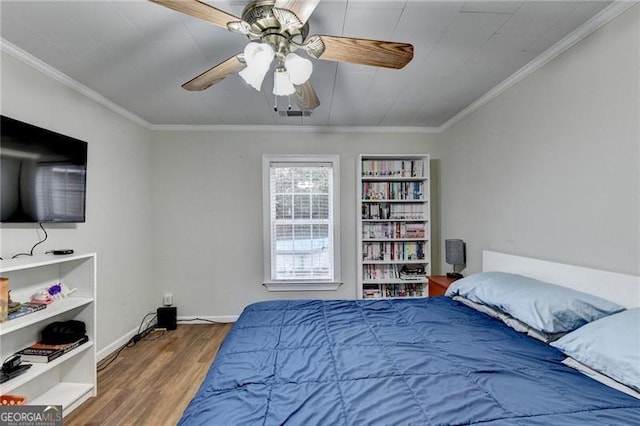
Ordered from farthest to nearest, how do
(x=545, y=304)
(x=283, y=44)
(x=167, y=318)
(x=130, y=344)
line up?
1. (x=167, y=318)
2. (x=130, y=344)
3. (x=545, y=304)
4. (x=283, y=44)

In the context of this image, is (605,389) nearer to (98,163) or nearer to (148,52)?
(148,52)

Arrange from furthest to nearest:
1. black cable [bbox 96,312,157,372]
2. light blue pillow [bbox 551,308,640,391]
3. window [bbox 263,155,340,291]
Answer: window [bbox 263,155,340,291]
black cable [bbox 96,312,157,372]
light blue pillow [bbox 551,308,640,391]

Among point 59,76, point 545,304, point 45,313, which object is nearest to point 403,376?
point 545,304

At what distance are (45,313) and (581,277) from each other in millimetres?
3368

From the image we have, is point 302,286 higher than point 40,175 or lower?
lower

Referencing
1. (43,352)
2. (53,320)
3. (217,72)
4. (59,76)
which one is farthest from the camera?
(59,76)

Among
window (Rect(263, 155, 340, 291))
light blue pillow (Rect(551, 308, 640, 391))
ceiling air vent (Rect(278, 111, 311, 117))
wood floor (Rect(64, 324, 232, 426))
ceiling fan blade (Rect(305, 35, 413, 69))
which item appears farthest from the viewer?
window (Rect(263, 155, 340, 291))

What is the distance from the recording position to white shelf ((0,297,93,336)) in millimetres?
1668

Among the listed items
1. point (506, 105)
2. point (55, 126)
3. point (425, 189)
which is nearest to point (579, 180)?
point (506, 105)

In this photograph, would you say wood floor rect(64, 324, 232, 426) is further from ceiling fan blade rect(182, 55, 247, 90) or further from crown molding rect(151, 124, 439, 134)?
crown molding rect(151, 124, 439, 134)

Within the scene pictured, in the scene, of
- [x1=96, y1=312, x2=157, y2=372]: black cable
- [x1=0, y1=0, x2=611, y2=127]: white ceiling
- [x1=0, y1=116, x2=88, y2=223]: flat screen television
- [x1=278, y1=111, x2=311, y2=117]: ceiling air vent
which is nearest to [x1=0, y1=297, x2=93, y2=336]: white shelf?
[x1=0, y1=116, x2=88, y2=223]: flat screen television

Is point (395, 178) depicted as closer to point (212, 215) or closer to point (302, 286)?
point (302, 286)

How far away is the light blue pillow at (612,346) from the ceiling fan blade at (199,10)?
2114 mm

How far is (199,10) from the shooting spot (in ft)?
4.14
